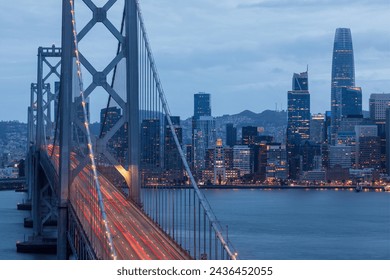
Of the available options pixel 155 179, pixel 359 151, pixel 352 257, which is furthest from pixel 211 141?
pixel 155 179

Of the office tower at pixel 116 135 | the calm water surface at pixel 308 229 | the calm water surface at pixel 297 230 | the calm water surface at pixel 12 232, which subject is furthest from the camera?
the calm water surface at pixel 308 229

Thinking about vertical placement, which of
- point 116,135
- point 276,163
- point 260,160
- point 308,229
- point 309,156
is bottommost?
point 308,229

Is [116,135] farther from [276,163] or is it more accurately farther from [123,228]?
[276,163]

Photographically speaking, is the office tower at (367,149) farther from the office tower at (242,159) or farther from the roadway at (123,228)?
the roadway at (123,228)

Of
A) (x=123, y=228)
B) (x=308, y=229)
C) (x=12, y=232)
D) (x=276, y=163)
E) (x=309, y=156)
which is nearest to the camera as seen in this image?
(x=123, y=228)

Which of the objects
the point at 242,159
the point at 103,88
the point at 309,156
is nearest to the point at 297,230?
the point at 103,88

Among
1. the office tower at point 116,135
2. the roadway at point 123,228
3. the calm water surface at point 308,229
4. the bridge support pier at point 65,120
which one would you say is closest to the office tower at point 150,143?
the office tower at point 116,135
